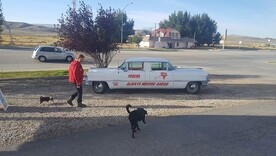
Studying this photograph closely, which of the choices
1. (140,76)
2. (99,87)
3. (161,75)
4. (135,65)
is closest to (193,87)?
(161,75)

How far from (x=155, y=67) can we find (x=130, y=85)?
1.24m

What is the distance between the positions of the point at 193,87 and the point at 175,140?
611cm

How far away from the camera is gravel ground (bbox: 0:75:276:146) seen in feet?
24.1

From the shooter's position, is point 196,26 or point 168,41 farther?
point 196,26

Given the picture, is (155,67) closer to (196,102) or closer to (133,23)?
(196,102)

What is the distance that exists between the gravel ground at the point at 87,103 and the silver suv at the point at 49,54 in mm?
13629

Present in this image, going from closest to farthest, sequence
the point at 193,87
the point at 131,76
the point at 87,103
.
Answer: the point at 87,103
the point at 131,76
the point at 193,87

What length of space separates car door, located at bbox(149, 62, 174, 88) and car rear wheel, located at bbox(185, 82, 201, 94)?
0.76 meters

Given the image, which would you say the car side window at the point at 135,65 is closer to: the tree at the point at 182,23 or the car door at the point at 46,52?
the car door at the point at 46,52

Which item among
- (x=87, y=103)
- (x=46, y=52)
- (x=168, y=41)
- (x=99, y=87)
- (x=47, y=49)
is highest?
(x=168, y=41)

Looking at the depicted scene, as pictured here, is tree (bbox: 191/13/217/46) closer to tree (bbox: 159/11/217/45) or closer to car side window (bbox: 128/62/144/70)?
tree (bbox: 159/11/217/45)

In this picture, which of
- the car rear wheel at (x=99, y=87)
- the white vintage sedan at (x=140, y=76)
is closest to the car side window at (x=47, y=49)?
the white vintage sedan at (x=140, y=76)

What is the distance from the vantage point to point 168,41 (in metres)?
83.1

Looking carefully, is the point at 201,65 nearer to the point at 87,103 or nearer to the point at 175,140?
the point at 87,103
